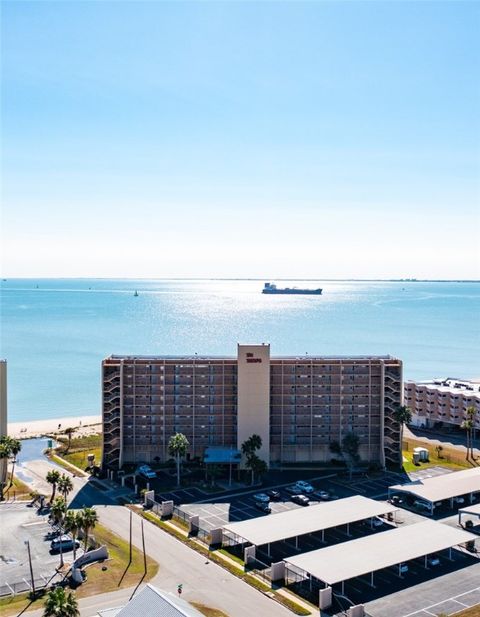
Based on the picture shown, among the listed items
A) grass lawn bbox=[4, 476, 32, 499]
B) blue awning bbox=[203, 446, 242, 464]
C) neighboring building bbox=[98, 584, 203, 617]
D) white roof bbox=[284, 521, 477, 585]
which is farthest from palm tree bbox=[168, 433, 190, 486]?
neighboring building bbox=[98, 584, 203, 617]

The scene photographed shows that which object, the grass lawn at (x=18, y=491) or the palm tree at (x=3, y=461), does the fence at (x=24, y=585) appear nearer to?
the grass lawn at (x=18, y=491)

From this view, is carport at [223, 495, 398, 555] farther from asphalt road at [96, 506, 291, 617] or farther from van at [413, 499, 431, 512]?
van at [413, 499, 431, 512]

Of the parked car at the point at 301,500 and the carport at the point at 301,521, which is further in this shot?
the parked car at the point at 301,500

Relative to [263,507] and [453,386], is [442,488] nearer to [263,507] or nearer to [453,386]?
[263,507]

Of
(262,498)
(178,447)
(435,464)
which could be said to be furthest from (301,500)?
(435,464)

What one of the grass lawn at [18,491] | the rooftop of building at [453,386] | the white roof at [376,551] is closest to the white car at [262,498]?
the white roof at [376,551]

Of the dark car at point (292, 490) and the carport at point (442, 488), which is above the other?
the carport at point (442, 488)

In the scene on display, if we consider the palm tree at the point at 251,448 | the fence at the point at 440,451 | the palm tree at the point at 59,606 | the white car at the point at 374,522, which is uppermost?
the palm tree at the point at 59,606
